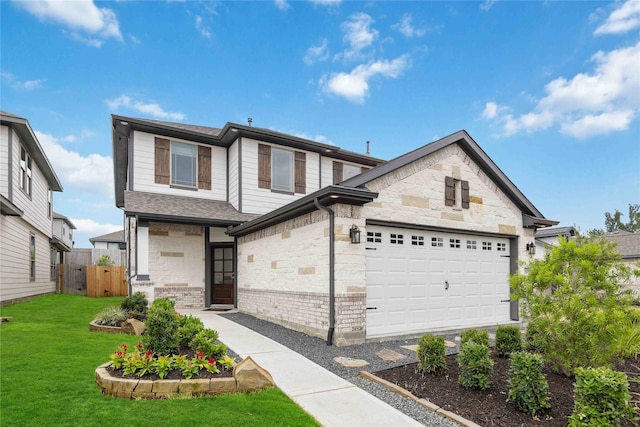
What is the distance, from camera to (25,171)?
45.9 ft

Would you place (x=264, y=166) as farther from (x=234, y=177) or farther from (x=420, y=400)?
(x=420, y=400)

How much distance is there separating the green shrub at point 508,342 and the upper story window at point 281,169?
914cm

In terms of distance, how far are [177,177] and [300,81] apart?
6459mm

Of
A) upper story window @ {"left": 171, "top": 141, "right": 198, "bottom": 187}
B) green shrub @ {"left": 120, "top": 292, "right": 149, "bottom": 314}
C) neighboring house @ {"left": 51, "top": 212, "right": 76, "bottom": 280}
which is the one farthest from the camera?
neighboring house @ {"left": 51, "top": 212, "right": 76, "bottom": 280}

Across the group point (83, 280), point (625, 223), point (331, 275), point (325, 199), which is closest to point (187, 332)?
point (331, 275)

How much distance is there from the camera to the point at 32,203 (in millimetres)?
15039

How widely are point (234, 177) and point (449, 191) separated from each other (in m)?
7.52

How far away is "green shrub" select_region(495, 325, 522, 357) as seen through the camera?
613cm

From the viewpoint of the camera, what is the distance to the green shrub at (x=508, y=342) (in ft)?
20.1

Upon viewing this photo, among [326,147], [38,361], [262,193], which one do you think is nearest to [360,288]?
[38,361]

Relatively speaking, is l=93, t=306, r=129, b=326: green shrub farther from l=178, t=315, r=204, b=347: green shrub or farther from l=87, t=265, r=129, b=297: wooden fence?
l=87, t=265, r=129, b=297: wooden fence

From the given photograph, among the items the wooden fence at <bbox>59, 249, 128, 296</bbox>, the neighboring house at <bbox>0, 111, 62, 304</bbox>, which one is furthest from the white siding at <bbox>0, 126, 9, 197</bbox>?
the wooden fence at <bbox>59, 249, 128, 296</bbox>

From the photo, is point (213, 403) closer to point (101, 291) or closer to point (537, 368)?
point (537, 368)

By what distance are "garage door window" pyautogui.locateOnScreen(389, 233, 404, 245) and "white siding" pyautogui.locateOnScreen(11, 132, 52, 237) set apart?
12.5 meters
